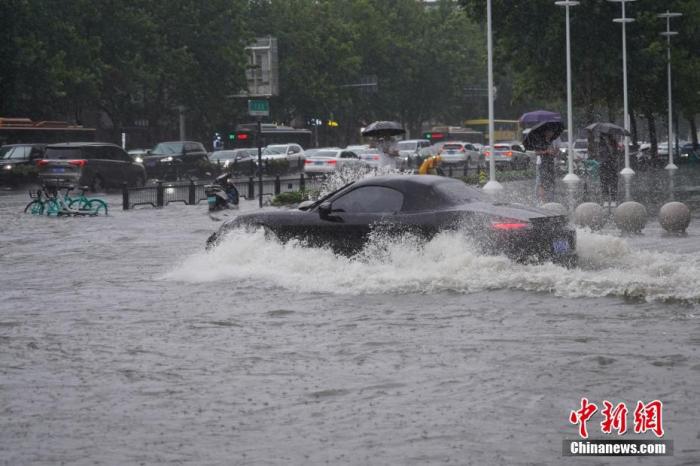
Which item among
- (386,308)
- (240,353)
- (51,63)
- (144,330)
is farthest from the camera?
(51,63)

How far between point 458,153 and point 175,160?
79.0ft

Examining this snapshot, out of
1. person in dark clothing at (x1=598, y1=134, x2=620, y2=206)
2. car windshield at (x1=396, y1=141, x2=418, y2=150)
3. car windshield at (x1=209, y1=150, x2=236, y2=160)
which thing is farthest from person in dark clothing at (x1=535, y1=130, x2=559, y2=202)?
car windshield at (x1=396, y1=141, x2=418, y2=150)

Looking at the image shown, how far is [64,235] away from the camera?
26.4 metres

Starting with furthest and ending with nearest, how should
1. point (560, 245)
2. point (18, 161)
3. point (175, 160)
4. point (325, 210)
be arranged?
point (175, 160) → point (18, 161) → point (325, 210) → point (560, 245)

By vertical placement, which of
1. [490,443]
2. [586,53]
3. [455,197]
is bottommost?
[490,443]

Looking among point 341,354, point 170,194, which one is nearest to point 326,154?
point 170,194

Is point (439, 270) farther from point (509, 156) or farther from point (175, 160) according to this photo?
point (509, 156)

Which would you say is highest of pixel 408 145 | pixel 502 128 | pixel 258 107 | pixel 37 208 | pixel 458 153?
pixel 502 128

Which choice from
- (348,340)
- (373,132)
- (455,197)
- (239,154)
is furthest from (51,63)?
(348,340)

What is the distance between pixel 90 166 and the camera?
4469 cm

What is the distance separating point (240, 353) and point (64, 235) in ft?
53.4

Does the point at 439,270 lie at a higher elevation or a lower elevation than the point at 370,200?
lower

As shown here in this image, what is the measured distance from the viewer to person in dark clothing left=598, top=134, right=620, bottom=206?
32.5m

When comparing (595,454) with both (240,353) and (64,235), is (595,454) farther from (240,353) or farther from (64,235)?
(64,235)
